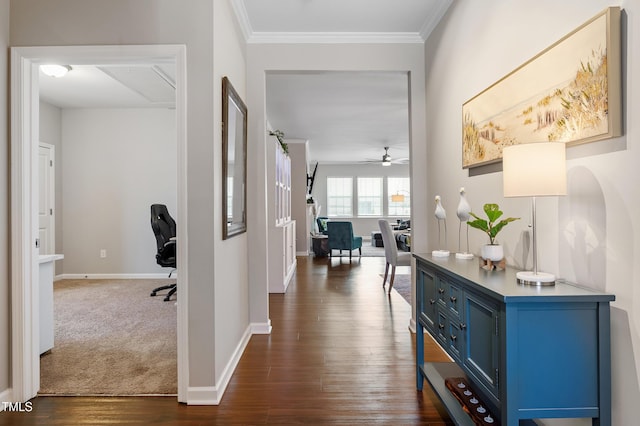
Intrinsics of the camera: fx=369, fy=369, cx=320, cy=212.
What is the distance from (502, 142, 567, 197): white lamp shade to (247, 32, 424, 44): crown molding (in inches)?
92.6

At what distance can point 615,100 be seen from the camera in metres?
1.30

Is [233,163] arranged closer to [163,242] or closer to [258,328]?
[258,328]

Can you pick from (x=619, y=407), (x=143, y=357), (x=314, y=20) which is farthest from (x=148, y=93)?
(x=619, y=407)

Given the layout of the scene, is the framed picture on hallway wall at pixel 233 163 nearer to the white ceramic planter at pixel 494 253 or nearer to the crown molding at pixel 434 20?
the white ceramic planter at pixel 494 253

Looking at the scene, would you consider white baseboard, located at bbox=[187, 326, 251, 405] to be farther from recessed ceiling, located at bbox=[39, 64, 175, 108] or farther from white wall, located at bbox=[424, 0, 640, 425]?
recessed ceiling, located at bbox=[39, 64, 175, 108]

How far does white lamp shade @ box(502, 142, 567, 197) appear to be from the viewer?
138 centimetres

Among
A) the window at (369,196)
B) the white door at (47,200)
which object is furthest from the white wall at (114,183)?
the window at (369,196)

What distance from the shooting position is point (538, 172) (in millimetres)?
1390

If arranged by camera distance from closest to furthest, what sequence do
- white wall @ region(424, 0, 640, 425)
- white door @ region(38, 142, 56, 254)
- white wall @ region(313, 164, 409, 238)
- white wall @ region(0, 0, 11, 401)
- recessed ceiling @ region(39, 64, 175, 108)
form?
white wall @ region(424, 0, 640, 425), white wall @ region(0, 0, 11, 401), recessed ceiling @ region(39, 64, 175, 108), white door @ region(38, 142, 56, 254), white wall @ region(313, 164, 409, 238)

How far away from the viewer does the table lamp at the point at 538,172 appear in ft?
4.52

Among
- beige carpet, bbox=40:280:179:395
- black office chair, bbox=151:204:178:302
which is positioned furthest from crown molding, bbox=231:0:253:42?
beige carpet, bbox=40:280:179:395

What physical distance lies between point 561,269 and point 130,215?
5665 millimetres

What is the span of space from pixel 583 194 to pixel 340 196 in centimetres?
1093

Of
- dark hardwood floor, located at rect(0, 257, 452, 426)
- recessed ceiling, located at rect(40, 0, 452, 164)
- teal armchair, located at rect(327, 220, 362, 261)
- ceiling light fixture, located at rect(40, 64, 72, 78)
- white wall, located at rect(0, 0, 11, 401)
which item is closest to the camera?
dark hardwood floor, located at rect(0, 257, 452, 426)
